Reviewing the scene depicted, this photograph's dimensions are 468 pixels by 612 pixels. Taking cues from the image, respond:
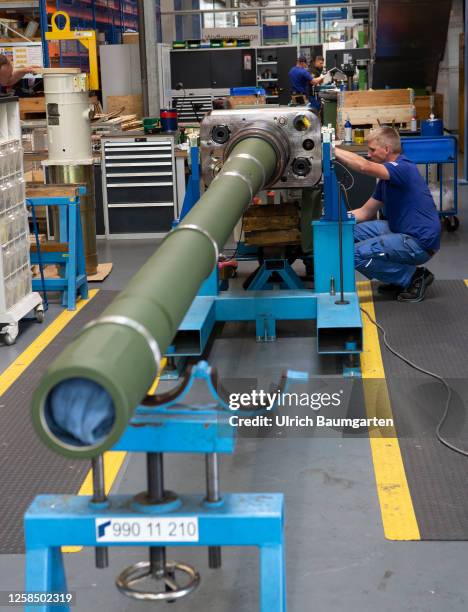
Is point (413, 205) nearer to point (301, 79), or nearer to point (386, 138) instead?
point (386, 138)

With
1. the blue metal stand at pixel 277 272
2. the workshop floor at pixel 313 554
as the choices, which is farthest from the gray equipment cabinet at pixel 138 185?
the workshop floor at pixel 313 554

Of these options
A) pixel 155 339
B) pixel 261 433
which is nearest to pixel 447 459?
pixel 261 433

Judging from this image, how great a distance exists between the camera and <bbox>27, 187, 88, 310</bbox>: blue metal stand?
Answer: 6160mm

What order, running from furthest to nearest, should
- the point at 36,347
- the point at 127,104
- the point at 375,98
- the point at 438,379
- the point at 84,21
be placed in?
the point at 84,21 < the point at 127,104 < the point at 375,98 < the point at 36,347 < the point at 438,379

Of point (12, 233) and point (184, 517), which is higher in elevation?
point (12, 233)

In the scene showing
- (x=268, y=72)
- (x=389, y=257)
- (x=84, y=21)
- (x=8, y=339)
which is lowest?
(x=8, y=339)

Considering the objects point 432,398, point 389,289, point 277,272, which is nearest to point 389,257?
point 389,289

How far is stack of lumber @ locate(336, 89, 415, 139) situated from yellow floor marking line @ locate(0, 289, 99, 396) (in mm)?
3349

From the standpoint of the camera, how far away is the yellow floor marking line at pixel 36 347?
5.01m

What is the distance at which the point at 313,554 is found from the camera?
3.06 meters

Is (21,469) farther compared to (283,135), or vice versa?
(283,135)

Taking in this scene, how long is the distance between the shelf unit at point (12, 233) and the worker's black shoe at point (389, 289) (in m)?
2.32

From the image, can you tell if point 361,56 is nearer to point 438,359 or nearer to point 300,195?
point 300,195

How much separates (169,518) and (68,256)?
14.3 feet
